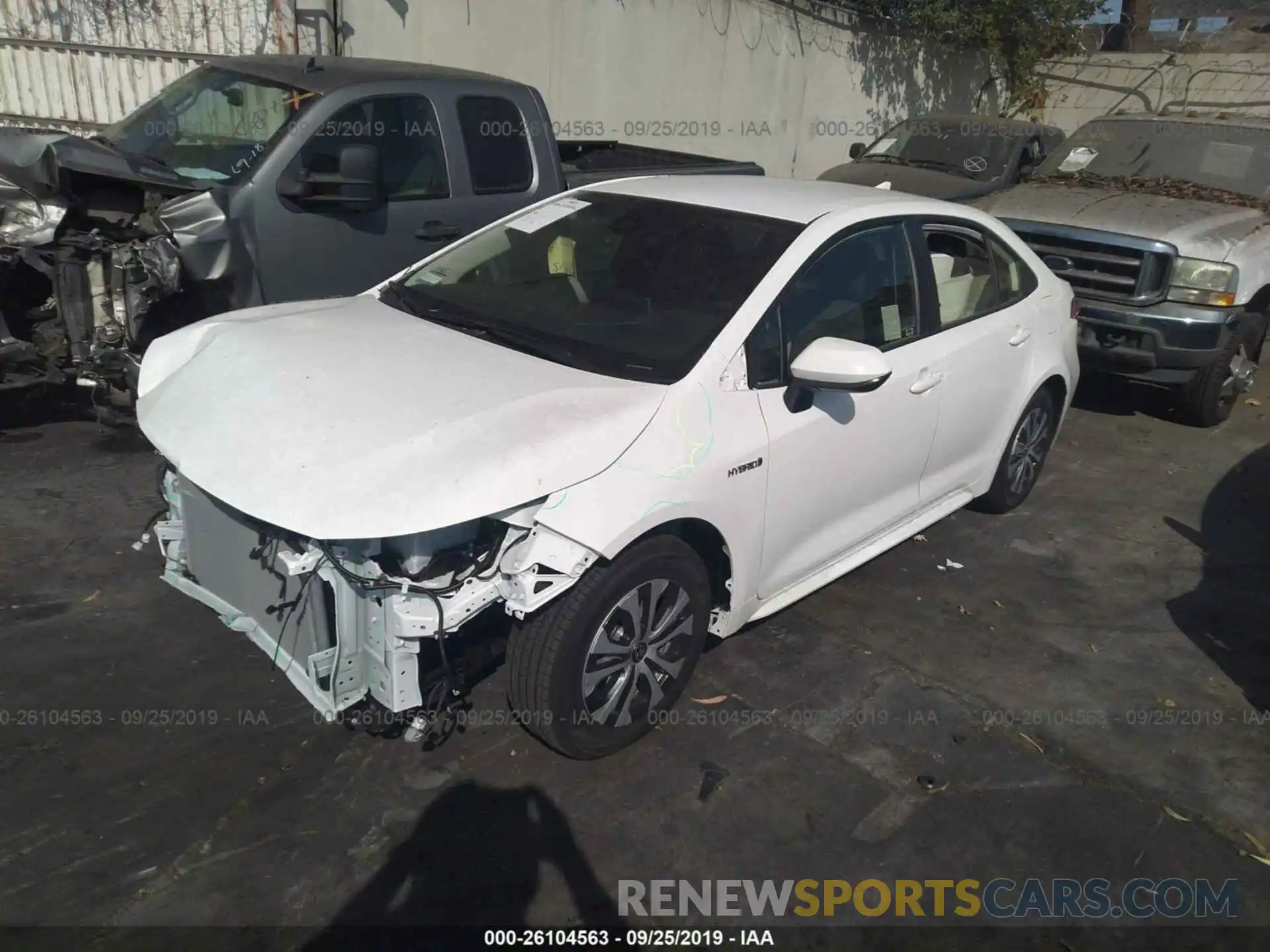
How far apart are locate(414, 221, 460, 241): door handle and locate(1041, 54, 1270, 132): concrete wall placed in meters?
15.0

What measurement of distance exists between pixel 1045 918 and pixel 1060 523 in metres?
3.07

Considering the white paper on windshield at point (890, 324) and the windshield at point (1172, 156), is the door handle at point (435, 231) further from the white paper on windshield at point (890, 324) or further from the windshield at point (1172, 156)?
the windshield at point (1172, 156)

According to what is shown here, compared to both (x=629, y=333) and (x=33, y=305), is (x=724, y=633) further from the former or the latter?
(x=33, y=305)

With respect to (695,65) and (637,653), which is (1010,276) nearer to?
(637,653)

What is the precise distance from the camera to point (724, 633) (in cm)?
368

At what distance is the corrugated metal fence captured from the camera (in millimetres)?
9008

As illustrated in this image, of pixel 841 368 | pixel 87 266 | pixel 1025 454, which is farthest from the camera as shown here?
pixel 1025 454

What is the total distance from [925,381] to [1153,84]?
17136 millimetres

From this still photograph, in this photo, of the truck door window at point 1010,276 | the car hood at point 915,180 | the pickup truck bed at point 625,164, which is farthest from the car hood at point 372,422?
the car hood at point 915,180

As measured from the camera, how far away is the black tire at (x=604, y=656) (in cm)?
303

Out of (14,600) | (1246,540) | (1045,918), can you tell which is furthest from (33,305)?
(1246,540)

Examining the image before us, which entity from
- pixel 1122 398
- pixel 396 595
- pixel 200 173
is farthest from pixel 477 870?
pixel 1122 398

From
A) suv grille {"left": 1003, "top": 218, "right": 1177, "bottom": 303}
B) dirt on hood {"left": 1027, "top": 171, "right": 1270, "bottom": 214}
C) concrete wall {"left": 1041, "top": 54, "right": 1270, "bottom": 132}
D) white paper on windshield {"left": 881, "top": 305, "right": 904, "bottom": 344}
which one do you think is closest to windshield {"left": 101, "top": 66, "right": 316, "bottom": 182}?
white paper on windshield {"left": 881, "top": 305, "right": 904, "bottom": 344}

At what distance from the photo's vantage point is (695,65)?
12.9 m
